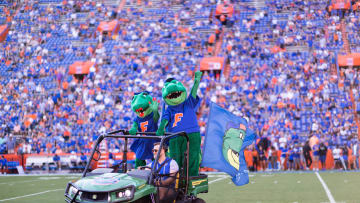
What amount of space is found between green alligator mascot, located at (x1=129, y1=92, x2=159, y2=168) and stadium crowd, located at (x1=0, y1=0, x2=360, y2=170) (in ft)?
39.3

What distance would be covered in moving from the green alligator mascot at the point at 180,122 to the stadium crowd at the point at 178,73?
1284 cm

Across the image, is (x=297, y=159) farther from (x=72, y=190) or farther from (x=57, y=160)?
(x=72, y=190)

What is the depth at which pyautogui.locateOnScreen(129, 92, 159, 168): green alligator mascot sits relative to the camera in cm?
838

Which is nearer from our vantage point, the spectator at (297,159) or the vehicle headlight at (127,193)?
the vehicle headlight at (127,193)

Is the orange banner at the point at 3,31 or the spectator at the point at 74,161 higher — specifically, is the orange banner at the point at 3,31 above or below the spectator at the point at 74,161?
above

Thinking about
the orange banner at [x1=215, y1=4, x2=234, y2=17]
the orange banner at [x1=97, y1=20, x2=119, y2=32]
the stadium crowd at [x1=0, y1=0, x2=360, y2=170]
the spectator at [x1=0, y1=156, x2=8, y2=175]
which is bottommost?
the spectator at [x1=0, y1=156, x2=8, y2=175]

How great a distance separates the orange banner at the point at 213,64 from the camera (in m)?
25.2

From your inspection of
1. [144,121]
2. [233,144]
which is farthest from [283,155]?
[233,144]

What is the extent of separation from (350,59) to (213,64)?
6.46m

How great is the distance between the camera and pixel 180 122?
742cm

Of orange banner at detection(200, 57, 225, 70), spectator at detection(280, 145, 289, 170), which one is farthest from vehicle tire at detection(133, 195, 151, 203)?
orange banner at detection(200, 57, 225, 70)

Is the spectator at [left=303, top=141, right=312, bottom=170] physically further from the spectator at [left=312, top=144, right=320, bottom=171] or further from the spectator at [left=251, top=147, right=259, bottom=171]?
the spectator at [left=251, top=147, right=259, bottom=171]

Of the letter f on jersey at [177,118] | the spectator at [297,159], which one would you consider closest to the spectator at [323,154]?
the spectator at [297,159]

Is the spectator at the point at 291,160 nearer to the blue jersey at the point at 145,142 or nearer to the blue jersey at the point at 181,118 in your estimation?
the blue jersey at the point at 145,142
